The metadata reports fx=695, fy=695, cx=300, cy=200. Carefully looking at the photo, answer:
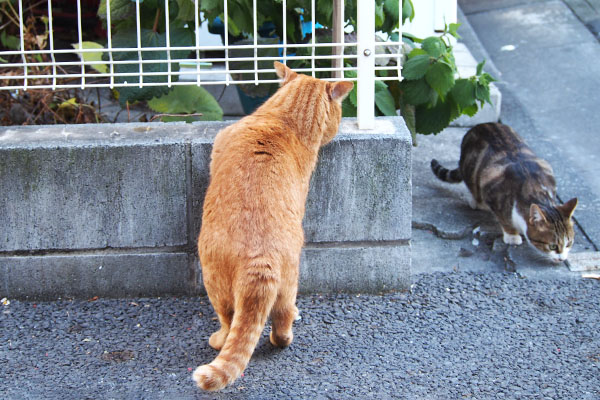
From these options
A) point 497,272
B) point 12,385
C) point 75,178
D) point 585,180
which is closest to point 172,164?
point 75,178

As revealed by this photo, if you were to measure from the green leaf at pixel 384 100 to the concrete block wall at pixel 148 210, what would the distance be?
0.33m

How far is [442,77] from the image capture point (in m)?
3.93

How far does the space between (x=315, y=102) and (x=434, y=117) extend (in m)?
1.18

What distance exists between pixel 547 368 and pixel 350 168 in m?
1.30

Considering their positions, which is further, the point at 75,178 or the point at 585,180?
the point at 585,180

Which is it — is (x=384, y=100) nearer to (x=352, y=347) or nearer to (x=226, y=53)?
(x=226, y=53)

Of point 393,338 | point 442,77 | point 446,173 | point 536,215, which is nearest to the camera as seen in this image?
point 393,338

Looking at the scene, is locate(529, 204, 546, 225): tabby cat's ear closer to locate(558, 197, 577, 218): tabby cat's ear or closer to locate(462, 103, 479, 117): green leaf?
locate(558, 197, 577, 218): tabby cat's ear

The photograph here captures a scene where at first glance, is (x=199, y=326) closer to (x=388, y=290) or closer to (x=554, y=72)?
(x=388, y=290)

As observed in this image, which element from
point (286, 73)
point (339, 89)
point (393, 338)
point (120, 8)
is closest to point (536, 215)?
point (393, 338)

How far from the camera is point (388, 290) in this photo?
12.0 feet

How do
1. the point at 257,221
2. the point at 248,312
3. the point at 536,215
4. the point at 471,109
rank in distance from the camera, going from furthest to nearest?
1. the point at 471,109
2. the point at 536,215
3. the point at 257,221
4. the point at 248,312

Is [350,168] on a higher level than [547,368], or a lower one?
higher

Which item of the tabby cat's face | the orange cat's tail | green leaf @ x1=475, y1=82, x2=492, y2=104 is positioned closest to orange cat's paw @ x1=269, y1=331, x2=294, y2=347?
the orange cat's tail
